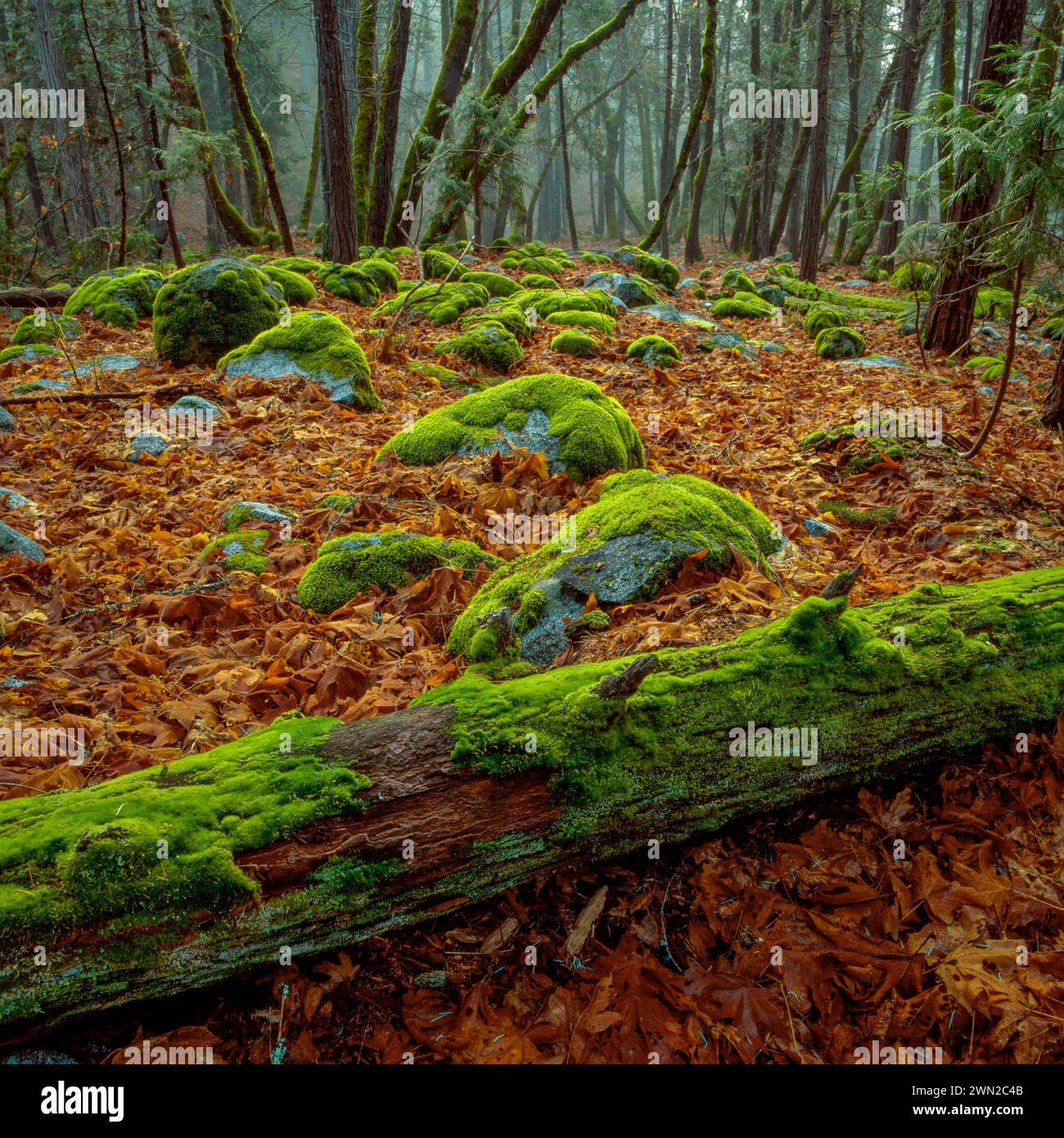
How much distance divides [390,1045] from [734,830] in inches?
54.2

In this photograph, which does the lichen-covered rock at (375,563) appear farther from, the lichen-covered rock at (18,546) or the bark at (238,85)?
the bark at (238,85)

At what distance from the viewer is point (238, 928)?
1943mm

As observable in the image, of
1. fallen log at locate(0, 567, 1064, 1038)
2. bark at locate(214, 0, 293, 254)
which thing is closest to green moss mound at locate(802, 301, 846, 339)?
bark at locate(214, 0, 293, 254)

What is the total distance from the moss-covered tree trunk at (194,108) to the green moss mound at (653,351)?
885cm

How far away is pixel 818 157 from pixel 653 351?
10551mm

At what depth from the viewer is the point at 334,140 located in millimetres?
11453

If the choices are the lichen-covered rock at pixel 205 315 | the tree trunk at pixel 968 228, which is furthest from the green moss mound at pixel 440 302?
the tree trunk at pixel 968 228

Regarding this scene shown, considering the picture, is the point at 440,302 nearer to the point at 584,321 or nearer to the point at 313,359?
the point at 584,321

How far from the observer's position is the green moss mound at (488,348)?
8.93 meters

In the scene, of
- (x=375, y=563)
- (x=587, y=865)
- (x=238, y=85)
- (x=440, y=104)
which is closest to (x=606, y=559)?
(x=375, y=563)

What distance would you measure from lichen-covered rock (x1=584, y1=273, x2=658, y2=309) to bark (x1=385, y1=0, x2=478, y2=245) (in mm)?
4474

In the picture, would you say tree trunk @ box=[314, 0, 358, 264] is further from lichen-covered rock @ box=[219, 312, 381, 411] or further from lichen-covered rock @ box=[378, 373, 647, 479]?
lichen-covered rock @ box=[378, 373, 647, 479]
